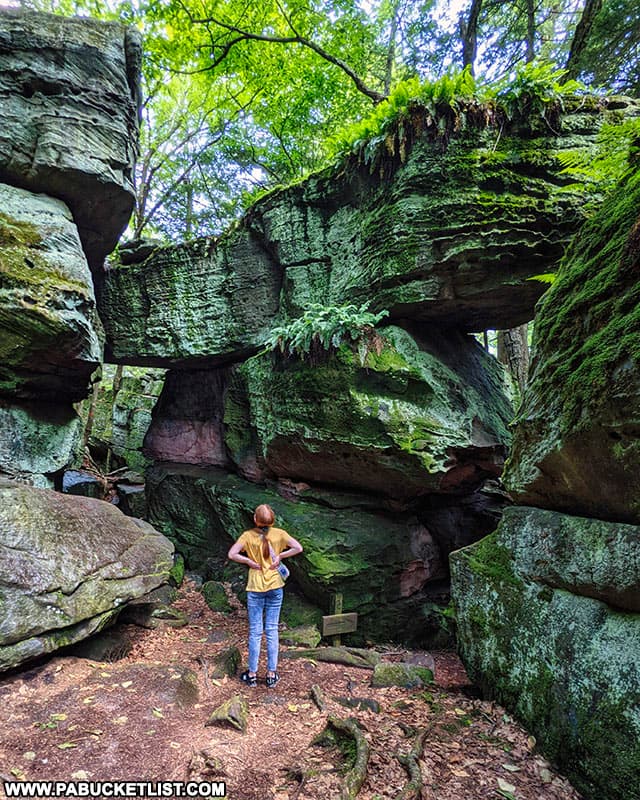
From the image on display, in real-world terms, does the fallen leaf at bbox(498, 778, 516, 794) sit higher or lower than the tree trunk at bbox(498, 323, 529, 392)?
lower

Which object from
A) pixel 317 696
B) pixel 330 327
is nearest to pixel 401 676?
pixel 317 696

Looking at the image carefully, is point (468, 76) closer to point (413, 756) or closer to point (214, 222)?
point (413, 756)

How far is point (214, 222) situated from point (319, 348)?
38.8 feet

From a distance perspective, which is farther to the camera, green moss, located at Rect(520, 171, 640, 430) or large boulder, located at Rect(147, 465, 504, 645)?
large boulder, located at Rect(147, 465, 504, 645)

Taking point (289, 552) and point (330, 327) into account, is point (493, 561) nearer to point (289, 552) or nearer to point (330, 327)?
point (289, 552)

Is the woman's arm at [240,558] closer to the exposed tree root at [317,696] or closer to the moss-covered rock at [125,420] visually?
the exposed tree root at [317,696]

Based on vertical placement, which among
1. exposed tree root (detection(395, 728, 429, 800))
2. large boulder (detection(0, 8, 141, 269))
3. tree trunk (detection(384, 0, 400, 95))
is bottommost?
exposed tree root (detection(395, 728, 429, 800))

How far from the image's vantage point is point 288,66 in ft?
44.2

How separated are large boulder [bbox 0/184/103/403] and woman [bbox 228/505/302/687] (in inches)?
224

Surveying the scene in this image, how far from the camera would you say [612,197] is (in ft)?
12.8

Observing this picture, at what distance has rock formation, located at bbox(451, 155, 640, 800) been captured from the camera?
299 centimetres

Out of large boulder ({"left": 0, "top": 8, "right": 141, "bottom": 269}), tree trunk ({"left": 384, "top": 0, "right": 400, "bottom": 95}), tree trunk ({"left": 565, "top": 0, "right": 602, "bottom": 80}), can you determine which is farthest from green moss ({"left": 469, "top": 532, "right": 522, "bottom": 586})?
tree trunk ({"left": 384, "top": 0, "right": 400, "bottom": 95})

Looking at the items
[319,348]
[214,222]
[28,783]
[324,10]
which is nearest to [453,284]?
[319,348]

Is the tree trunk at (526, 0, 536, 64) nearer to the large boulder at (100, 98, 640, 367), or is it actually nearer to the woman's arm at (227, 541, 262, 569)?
the large boulder at (100, 98, 640, 367)
